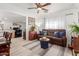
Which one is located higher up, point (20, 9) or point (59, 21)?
point (20, 9)

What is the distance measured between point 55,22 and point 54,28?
4.9 inches

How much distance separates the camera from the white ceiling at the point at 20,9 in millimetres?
2158

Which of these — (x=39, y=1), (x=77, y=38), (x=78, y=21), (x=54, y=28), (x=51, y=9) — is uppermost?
(x=39, y=1)

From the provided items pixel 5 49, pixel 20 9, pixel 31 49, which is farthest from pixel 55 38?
pixel 5 49

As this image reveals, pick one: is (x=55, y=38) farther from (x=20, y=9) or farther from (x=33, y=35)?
(x=20, y=9)

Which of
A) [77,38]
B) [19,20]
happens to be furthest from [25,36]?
[77,38]

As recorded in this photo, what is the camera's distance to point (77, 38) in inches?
87.0

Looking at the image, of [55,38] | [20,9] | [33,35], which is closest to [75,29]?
[55,38]

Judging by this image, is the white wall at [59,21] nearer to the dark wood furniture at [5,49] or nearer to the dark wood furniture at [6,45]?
the dark wood furniture at [6,45]

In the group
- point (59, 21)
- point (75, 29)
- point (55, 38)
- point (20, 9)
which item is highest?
point (20, 9)

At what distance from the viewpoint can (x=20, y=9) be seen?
218 cm

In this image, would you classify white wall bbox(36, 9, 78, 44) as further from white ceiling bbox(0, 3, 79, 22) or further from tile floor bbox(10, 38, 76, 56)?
tile floor bbox(10, 38, 76, 56)

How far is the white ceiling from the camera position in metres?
2.16

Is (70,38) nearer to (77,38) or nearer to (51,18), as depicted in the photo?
(77,38)
